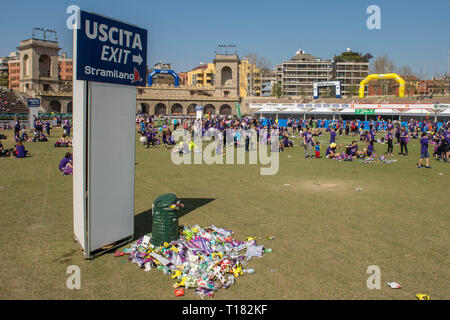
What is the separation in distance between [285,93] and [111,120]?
11645 cm

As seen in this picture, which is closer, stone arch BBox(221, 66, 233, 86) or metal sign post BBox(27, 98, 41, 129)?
metal sign post BBox(27, 98, 41, 129)

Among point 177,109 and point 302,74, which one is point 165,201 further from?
point 302,74

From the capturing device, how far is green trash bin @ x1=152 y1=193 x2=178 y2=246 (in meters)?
7.25

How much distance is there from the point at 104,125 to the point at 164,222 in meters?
2.08

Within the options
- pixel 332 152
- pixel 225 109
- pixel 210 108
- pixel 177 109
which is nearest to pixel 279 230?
pixel 332 152

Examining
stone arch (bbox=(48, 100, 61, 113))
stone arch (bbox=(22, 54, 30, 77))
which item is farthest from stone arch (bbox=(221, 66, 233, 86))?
stone arch (bbox=(22, 54, 30, 77))

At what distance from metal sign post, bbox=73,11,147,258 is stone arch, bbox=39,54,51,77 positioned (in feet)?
299

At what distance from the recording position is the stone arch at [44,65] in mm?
87812

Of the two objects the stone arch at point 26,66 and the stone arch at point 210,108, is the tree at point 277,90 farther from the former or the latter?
the stone arch at point 26,66

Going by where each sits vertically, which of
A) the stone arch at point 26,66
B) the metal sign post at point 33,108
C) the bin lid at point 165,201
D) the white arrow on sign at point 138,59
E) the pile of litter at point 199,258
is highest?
the stone arch at point 26,66

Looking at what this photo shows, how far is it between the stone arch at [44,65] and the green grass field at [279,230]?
8138cm

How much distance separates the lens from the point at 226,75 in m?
96.8

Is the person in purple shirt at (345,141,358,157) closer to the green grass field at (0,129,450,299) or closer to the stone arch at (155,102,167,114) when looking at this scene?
the green grass field at (0,129,450,299)

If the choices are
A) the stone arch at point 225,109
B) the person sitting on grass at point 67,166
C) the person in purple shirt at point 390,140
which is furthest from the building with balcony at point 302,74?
the person sitting on grass at point 67,166
